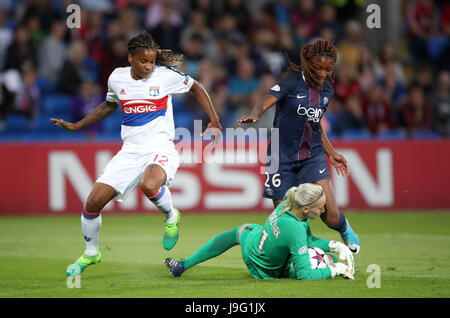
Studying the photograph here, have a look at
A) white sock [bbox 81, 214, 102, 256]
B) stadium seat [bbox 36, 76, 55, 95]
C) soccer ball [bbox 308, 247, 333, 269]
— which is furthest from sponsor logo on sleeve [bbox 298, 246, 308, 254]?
stadium seat [bbox 36, 76, 55, 95]

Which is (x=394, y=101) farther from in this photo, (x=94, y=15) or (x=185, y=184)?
(x=94, y=15)

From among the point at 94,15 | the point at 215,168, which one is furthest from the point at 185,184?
the point at 94,15

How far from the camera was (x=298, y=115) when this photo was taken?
8.07 meters

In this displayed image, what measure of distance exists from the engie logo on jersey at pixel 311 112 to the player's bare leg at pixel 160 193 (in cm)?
158

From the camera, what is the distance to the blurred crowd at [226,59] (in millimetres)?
14820

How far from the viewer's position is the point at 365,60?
54.4 ft

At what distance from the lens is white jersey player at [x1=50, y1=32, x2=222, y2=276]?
7664mm

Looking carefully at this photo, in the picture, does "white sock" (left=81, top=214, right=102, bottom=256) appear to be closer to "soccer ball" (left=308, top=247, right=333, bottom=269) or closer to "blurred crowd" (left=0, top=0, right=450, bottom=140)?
"soccer ball" (left=308, top=247, right=333, bottom=269)

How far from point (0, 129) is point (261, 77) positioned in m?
5.25

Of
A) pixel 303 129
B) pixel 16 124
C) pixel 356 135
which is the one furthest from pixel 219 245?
pixel 16 124

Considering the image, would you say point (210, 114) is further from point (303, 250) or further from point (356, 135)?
point (356, 135)

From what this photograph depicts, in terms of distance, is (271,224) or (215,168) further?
(215,168)

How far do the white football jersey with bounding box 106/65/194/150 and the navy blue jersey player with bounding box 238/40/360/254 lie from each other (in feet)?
3.57

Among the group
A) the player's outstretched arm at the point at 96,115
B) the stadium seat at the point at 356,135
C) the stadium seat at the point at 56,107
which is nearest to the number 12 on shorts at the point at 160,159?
the player's outstretched arm at the point at 96,115
